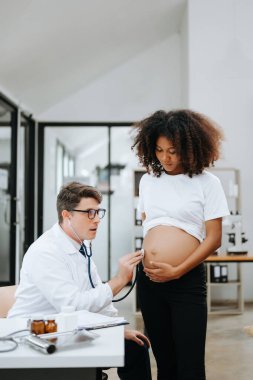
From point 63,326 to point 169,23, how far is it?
5626mm

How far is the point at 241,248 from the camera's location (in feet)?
15.9

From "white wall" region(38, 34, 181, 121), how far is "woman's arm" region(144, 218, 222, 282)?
5.31m

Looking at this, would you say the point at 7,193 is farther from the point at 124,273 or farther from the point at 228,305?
the point at 124,273

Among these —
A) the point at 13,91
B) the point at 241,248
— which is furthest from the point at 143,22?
the point at 241,248

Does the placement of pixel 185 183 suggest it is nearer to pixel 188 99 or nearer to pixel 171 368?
pixel 171 368

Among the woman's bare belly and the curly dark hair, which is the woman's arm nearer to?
the woman's bare belly

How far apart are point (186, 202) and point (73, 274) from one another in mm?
519

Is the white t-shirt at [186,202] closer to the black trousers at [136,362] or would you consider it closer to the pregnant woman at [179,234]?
the pregnant woman at [179,234]

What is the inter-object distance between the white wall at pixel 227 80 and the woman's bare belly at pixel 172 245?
4012mm

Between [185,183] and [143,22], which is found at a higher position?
[143,22]

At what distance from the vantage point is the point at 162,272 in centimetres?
181

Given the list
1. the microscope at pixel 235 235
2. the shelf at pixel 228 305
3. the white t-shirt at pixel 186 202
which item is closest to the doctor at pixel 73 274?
the white t-shirt at pixel 186 202

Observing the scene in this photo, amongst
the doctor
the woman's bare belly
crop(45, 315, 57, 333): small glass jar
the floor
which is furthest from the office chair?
the floor

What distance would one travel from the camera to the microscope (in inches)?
189
